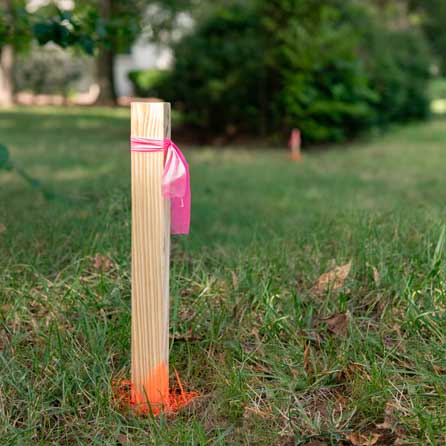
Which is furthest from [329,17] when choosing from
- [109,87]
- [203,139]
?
[109,87]

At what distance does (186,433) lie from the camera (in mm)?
2375

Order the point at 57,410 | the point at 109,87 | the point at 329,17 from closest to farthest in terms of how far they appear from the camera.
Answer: the point at 57,410, the point at 329,17, the point at 109,87

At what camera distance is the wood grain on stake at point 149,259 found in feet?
8.11

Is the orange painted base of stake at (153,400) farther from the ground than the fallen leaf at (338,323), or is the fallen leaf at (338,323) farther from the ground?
the fallen leaf at (338,323)

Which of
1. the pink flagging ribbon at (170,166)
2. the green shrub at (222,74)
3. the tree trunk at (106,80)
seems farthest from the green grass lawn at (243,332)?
the tree trunk at (106,80)

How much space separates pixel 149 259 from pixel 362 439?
936mm

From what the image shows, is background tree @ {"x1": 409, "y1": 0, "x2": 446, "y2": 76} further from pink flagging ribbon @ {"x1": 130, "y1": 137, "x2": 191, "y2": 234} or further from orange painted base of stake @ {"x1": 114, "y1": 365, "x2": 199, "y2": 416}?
orange painted base of stake @ {"x1": 114, "y1": 365, "x2": 199, "y2": 416}

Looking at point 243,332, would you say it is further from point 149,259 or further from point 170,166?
point 170,166

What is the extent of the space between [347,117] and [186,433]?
10.0 m

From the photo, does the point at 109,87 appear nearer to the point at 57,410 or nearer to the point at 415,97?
the point at 415,97

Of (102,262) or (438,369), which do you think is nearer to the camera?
(438,369)

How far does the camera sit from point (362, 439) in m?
2.39

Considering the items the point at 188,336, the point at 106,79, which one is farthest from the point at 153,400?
the point at 106,79

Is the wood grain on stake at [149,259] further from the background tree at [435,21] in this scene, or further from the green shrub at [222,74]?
the background tree at [435,21]
